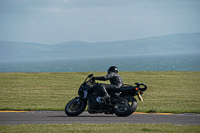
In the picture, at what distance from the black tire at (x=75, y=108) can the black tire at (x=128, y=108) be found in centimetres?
130

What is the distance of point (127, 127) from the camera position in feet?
26.0

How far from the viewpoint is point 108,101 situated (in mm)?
10242

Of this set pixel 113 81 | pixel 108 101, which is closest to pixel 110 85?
pixel 113 81

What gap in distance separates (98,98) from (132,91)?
1251 mm

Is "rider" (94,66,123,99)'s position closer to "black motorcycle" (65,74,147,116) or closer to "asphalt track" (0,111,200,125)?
"black motorcycle" (65,74,147,116)

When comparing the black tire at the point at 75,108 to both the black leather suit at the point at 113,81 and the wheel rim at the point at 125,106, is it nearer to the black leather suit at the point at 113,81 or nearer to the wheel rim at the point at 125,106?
the black leather suit at the point at 113,81

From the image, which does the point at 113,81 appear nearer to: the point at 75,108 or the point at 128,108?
the point at 128,108

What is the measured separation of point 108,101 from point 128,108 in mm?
779

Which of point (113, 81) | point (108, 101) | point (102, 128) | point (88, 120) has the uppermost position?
point (113, 81)

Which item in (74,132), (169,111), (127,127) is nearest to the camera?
(74,132)

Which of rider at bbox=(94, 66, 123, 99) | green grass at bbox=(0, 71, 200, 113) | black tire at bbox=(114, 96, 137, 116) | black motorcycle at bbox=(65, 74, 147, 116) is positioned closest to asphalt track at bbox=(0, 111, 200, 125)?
black tire at bbox=(114, 96, 137, 116)

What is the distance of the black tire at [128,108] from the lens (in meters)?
9.86

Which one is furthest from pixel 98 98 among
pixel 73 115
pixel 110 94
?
pixel 73 115

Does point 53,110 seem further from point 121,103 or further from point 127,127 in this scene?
point 127,127
